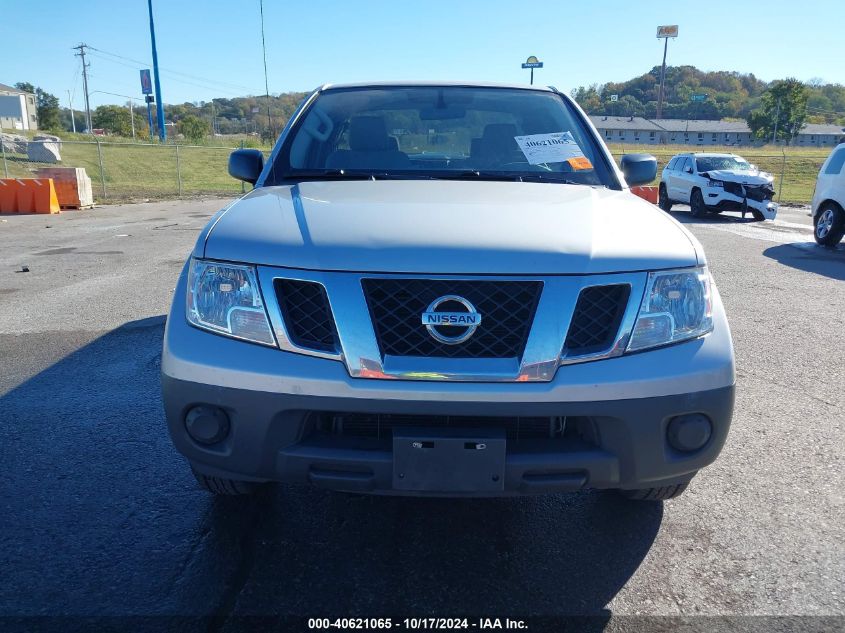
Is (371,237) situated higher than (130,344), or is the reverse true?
(371,237)

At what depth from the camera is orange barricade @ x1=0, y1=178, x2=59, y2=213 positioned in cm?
1573

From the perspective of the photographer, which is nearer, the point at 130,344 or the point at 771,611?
the point at 771,611

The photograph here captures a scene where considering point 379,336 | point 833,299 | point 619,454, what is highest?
point 379,336

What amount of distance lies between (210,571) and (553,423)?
1.28 m

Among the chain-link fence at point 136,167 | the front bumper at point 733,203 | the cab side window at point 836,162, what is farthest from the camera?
the chain-link fence at point 136,167

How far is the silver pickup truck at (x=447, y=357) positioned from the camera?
77.8 inches

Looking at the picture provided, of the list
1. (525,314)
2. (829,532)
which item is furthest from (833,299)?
(525,314)

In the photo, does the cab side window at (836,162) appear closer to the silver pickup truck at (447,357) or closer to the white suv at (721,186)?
the white suv at (721,186)

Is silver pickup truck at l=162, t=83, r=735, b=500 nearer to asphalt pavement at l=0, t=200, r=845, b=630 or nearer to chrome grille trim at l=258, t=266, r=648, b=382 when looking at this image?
chrome grille trim at l=258, t=266, r=648, b=382

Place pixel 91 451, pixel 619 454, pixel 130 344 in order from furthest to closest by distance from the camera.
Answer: pixel 130 344
pixel 91 451
pixel 619 454

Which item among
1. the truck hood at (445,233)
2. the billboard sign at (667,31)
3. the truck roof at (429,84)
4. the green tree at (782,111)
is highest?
the billboard sign at (667,31)

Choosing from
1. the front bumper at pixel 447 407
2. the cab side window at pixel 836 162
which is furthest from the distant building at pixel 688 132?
the front bumper at pixel 447 407

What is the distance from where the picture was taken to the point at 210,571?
232cm

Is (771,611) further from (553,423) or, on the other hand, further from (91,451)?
(91,451)
